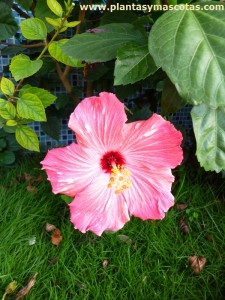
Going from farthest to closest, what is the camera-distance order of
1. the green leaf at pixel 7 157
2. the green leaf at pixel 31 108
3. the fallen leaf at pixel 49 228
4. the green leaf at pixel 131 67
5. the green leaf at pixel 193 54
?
1. the green leaf at pixel 7 157
2. the fallen leaf at pixel 49 228
3. the green leaf at pixel 31 108
4. the green leaf at pixel 131 67
5. the green leaf at pixel 193 54

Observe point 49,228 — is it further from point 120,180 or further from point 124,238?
point 120,180

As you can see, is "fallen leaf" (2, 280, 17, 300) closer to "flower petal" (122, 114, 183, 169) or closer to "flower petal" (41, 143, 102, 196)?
"flower petal" (41, 143, 102, 196)

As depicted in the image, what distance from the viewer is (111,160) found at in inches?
26.7

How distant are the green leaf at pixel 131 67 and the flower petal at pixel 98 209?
195 mm

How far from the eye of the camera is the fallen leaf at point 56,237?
4.22ft

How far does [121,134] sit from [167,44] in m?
0.16

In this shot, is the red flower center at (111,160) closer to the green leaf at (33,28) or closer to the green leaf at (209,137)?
the green leaf at (209,137)

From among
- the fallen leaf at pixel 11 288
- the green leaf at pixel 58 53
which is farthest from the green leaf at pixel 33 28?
the fallen leaf at pixel 11 288

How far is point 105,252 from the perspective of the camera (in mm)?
1265

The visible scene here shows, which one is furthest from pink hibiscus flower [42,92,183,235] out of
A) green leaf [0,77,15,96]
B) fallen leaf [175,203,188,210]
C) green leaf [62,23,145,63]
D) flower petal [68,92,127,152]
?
fallen leaf [175,203,188,210]

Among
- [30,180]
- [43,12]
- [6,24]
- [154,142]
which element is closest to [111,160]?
[154,142]

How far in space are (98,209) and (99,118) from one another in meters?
0.19

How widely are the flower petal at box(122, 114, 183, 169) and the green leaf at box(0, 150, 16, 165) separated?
41.7 inches

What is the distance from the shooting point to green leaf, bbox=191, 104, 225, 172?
0.65 metres
